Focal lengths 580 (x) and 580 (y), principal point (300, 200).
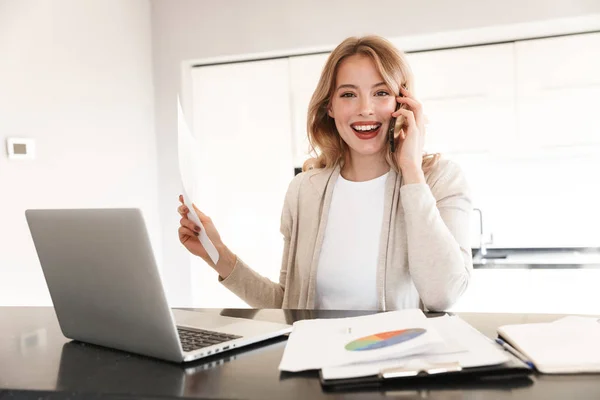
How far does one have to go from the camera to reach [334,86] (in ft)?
5.30

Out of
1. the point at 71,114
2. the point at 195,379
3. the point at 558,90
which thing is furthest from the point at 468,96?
the point at 195,379

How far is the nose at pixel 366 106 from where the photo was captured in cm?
151

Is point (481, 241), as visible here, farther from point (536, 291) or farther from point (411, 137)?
point (411, 137)

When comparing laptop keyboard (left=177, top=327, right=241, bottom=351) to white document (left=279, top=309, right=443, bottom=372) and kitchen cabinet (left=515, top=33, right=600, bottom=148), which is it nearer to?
Answer: white document (left=279, top=309, right=443, bottom=372)

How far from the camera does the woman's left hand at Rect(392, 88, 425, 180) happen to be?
135cm

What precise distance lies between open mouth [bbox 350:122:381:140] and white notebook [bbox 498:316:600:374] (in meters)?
0.78

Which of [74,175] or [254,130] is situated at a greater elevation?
[254,130]

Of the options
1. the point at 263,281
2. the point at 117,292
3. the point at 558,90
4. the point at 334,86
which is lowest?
the point at 263,281

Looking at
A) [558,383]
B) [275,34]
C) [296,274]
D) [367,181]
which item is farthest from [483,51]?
[558,383]

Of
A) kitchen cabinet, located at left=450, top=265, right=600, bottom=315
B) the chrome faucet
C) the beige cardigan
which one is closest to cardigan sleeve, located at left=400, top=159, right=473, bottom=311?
the beige cardigan

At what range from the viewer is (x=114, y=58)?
2.93 metres

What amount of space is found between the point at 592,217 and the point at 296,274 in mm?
2407

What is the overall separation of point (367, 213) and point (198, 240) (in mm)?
467

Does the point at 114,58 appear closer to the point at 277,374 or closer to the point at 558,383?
the point at 277,374
